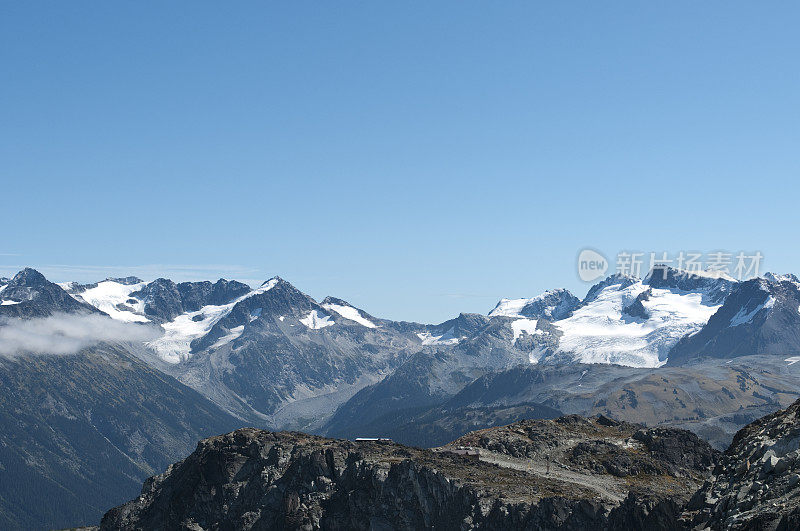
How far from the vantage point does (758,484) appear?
197 feet

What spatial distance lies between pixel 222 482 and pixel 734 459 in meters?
96.1

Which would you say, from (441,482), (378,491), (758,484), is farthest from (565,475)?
(758,484)

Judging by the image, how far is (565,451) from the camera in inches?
5871

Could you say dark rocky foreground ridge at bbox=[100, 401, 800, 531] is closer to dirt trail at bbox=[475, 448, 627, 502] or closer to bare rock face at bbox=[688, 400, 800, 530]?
dirt trail at bbox=[475, 448, 627, 502]

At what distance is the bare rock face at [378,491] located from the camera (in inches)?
4262

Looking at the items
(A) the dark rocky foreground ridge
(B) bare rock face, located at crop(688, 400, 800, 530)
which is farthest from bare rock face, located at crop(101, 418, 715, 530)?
(B) bare rock face, located at crop(688, 400, 800, 530)

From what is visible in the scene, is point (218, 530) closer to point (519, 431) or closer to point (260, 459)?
point (260, 459)

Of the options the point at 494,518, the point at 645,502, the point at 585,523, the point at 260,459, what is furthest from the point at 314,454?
the point at 645,502

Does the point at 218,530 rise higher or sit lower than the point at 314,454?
lower

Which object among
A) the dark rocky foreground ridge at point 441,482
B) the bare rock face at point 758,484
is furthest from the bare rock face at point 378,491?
the bare rock face at point 758,484

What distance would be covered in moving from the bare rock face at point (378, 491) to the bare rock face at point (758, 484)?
2988 centimetres

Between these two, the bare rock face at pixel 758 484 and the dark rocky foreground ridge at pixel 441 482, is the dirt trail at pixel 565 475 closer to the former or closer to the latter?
the dark rocky foreground ridge at pixel 441 482

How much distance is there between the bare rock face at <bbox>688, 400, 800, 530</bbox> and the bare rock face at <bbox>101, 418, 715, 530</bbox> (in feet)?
98.0

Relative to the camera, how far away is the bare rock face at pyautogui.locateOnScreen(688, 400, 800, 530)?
5519cm
